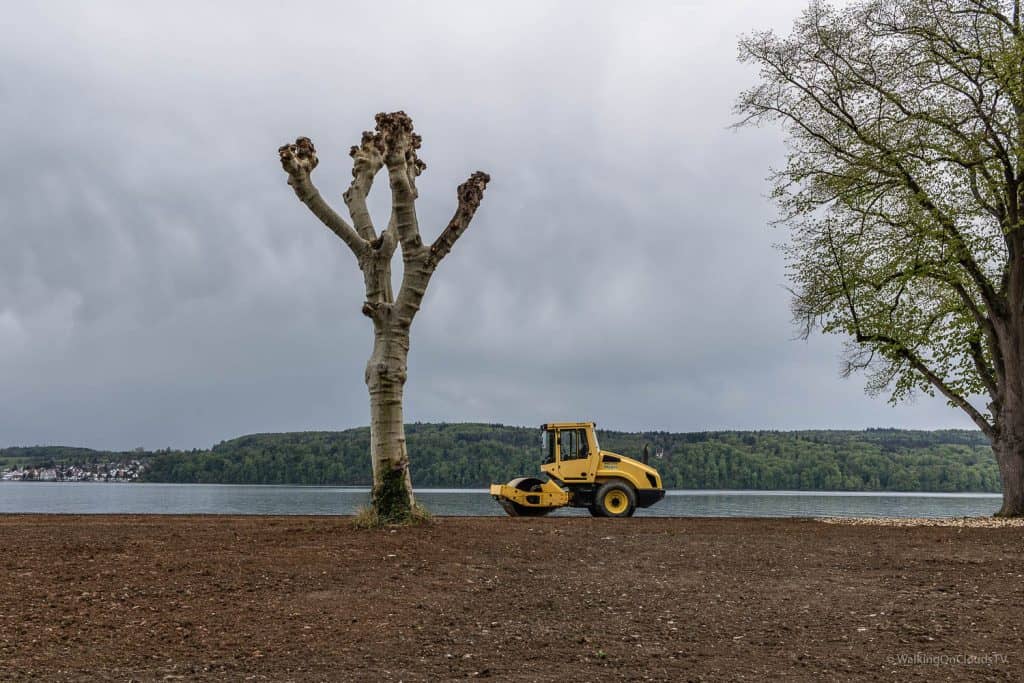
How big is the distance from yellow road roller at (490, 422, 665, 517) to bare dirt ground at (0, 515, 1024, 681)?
952 centimetres

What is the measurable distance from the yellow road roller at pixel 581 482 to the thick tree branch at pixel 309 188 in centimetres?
1055

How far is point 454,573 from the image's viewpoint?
1077 cm

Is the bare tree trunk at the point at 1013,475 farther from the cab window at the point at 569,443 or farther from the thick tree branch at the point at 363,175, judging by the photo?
Result: the thick tree branch at the point at 363,175

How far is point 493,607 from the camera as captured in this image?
29.7ft

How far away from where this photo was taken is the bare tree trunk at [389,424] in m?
15.0

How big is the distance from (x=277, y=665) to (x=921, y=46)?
23.7 m

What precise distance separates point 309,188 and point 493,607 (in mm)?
9167

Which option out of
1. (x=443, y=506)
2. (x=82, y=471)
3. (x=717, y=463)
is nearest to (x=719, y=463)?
(x=717, y=463)

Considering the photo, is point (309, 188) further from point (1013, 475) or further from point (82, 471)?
point (82, 471)

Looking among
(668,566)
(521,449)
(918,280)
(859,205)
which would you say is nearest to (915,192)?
(859,205)

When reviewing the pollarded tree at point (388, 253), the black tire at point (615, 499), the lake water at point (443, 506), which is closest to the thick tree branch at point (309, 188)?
the pollarded tree at point (388, 253)

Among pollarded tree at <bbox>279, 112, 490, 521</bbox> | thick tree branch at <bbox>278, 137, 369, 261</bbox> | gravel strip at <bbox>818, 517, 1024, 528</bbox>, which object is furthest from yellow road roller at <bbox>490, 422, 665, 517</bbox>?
thick tree branch at <bbox>278, 137, 369, 261</bbox>

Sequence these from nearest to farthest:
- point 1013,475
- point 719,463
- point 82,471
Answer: point 1013,475, point 719,463, point 82,471

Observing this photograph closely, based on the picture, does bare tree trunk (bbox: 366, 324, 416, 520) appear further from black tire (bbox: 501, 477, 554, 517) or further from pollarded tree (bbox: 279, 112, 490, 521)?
black tire (bbox: 501, 477, 554, 517)
